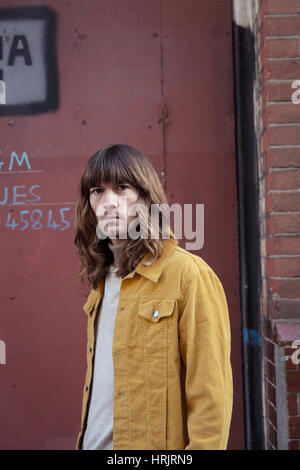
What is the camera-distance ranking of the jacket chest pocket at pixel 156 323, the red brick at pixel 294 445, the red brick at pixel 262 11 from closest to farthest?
the jacket chest pocket at pixel 156 323 < the red brick at pixel 294 445 < the red brick at pixel 262 11

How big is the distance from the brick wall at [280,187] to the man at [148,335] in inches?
36.0

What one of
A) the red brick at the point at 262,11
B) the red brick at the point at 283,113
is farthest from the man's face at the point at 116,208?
the red brick at the point at 262,11

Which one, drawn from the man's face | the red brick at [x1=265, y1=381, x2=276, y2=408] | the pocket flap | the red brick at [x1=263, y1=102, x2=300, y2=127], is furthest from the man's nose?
the red brick at [x1=265, y1=381, x2=276, y2=408]

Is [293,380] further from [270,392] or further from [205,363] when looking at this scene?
[205,363]

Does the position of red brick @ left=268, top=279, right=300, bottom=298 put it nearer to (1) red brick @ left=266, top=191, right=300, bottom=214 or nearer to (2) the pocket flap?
(1) red brick @ left=266, top=191, right=300, bottom=214

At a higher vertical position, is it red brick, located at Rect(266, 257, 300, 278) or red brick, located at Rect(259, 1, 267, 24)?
red brick, located at Rect(259, 1, 267, 24)

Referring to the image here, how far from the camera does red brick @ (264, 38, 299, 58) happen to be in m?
2.41

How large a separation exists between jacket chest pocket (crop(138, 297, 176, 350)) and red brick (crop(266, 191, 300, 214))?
1.14 meters

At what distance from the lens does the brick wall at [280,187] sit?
7.64ft

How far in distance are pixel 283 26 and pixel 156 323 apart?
1.89m

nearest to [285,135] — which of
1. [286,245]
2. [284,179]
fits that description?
[284,179]

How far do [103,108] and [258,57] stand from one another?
1061mm

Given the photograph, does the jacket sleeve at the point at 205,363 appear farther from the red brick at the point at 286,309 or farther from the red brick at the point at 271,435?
the red brick at the point at 271,435

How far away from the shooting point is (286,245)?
7.77 ft
